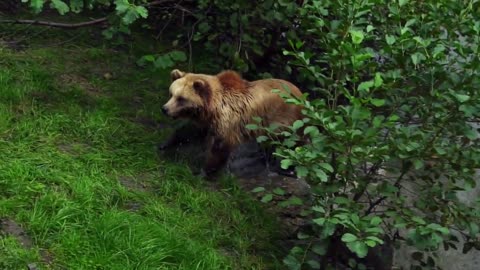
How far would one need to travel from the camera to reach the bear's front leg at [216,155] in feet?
18.3

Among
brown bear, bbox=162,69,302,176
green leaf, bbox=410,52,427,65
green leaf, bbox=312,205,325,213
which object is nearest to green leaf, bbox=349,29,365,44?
green leaf, bbox=410,52,427,65

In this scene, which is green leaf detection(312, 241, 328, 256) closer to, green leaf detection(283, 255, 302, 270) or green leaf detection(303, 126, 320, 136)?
green leaf detection(283, 255, 302, 270)

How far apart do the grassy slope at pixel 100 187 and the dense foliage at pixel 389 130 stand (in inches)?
26.3

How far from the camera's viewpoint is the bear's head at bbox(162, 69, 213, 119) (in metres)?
5.67

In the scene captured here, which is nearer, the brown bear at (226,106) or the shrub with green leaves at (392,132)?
the shrub with green leaves at (392,132)

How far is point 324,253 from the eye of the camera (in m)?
4.45

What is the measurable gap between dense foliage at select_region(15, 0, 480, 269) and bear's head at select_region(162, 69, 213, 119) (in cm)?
87

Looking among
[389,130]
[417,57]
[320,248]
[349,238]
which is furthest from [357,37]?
[320,248]

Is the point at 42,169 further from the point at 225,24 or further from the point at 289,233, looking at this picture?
the point at 225,24

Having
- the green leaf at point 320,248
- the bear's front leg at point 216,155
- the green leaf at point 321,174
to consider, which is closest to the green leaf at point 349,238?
the green leaf at point 321,174

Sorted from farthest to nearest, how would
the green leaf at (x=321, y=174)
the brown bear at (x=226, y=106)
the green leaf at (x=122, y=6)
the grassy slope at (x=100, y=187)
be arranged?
1. the brown bear at (x=226, y=106)
2. the green leaf at (x=122, y=6)
3. the grassy slope at (x=100, y=187)
4. the green leaf at (x=321, y=174)

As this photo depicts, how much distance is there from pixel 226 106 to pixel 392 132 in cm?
174

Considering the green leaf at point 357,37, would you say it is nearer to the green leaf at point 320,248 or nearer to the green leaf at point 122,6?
Result: the green leaf at point 320,248

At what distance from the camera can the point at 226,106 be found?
5.77m
